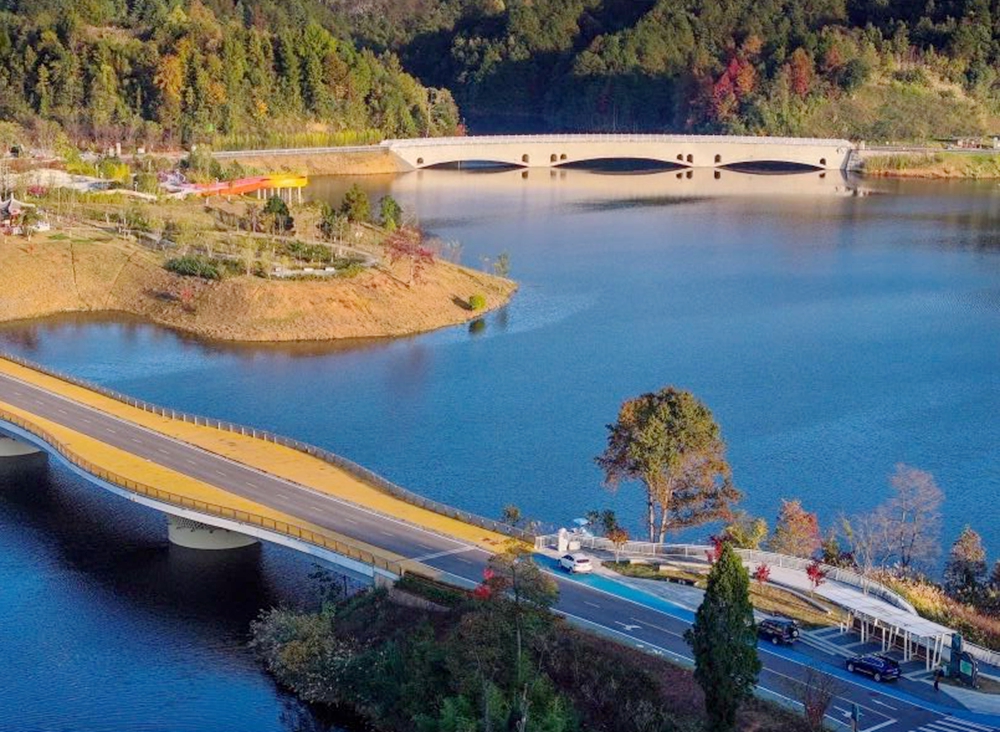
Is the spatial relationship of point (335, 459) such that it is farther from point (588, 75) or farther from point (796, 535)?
point (588, 75)

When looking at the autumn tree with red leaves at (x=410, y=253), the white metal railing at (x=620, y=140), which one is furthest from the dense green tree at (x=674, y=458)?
the white metal railing at (x=620, y=140)

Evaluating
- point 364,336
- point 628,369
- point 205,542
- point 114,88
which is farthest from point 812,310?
point 114,88

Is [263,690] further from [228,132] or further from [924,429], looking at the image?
[228,132]

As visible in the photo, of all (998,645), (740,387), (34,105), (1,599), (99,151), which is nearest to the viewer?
(998,645)

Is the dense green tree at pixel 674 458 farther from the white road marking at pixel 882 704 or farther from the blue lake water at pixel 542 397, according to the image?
the white road marking at pixel 882 704

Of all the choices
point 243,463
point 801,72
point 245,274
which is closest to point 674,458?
point 243,463

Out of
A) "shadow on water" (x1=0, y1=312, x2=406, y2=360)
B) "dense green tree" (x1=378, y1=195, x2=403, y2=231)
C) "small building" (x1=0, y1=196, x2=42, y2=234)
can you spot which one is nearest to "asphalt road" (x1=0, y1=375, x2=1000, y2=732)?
"shadow on water" (x1=0, y1=312, x2=406, y2=360)
